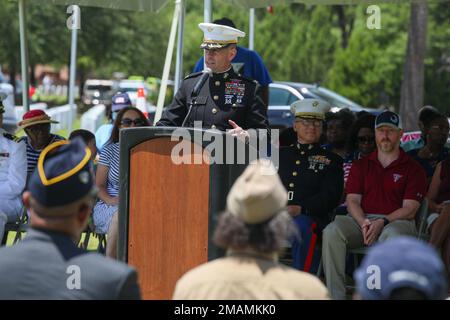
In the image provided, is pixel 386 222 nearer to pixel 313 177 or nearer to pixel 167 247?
pixel 313 177

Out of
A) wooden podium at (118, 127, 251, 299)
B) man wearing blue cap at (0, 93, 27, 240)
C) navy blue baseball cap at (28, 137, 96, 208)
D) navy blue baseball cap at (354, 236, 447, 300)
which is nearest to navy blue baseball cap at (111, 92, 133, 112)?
man wearing blue cap at (0, 93, 27, 240)

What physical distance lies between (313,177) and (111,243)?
1601 millimetres

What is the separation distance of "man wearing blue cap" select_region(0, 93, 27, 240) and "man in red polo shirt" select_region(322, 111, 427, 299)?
2.56 meters

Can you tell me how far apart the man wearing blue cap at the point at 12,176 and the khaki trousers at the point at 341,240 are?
2555mm

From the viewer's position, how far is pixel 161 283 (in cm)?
576

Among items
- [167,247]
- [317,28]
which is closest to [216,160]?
[167,247]

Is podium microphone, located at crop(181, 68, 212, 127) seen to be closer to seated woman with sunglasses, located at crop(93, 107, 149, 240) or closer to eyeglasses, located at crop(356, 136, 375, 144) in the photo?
seated woman with sunglasses, located at crop(93, 107, 149, 240)

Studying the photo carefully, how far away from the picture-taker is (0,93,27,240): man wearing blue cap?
799cm

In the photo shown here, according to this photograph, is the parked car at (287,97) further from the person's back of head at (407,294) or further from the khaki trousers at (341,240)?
the person's back of head at (407,294)

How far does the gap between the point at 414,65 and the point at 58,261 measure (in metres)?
21.2

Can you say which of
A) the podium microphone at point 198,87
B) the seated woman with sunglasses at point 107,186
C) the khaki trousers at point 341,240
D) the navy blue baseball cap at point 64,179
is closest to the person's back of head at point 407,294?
the navy blue baseball cap at point 64,179

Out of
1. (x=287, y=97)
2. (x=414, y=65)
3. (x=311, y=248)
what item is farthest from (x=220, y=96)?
(x=414, y=65)

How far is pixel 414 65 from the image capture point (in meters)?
23.9

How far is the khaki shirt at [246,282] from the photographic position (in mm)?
3365
